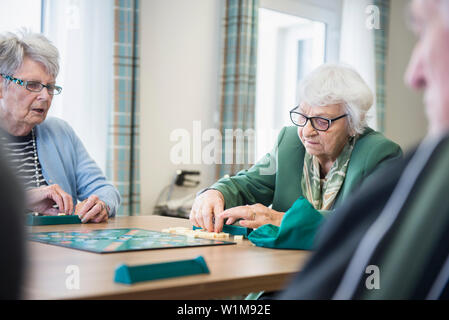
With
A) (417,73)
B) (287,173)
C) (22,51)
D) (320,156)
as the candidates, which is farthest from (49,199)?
(417,73)

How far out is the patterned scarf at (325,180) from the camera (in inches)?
80.4

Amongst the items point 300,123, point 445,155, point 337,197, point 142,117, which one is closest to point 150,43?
point 142,117

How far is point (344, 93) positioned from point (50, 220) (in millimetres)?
1183

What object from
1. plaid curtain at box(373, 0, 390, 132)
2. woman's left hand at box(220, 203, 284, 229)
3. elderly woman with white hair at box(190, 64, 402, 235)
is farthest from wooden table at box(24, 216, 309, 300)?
plaid curtain at box(373, 0, 390, 132)

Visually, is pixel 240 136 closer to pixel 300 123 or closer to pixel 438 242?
pixel 300 123

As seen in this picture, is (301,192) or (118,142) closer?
(301,192)

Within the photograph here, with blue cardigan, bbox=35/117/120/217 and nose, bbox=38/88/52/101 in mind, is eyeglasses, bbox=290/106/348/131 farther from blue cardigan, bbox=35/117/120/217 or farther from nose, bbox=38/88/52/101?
nose, bbox=38/88/52/101

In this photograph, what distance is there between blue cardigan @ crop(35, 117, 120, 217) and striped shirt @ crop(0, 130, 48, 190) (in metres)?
0.03

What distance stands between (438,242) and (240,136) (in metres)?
3.54

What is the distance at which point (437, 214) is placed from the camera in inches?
22.9

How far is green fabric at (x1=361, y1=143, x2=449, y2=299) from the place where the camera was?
0.58 m

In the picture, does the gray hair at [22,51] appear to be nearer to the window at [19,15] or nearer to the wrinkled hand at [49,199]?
the wrinkled hand at [49,199]

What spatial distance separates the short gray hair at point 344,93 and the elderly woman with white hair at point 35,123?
3.04ft

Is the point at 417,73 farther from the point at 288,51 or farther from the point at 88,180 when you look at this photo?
the point at 288,51
